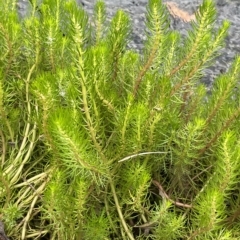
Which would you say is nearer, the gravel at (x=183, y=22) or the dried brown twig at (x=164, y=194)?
the dried brown twig at (x=164, y=194)

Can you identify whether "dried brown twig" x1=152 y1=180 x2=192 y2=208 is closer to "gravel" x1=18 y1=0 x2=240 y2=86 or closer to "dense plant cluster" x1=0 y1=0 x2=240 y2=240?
"dense plant cluster" x1=0 y1=0 x2=240 y2=240

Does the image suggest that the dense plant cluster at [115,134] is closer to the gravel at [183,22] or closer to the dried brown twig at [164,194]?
the dried brown twig at [164,194]

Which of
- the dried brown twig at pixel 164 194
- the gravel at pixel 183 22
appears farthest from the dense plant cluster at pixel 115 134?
the gravel at pixel 183 22

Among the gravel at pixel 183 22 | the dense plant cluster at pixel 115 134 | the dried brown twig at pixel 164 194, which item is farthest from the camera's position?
the gravel at pixel 183 22

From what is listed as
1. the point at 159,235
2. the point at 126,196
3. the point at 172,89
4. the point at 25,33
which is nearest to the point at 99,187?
the point at 126,196

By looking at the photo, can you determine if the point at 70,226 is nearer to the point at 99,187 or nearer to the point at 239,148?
the point at 99,187

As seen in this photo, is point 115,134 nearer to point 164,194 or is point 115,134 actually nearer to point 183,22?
point 164,194

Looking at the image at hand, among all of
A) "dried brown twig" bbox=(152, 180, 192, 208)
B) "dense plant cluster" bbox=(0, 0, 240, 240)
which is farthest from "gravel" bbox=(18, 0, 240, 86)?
"dried brown twig" bbox=(152, 180, 192, 208)

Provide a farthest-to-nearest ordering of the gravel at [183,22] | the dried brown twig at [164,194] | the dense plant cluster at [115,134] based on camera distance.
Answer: the gravel at [183,22] → the dried brown twig at [164,194] → the dense plant cluster at [115,134]
